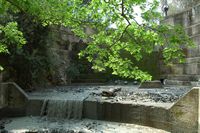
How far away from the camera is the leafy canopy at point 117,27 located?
5.52 meters

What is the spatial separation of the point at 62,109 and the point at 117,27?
4879mm

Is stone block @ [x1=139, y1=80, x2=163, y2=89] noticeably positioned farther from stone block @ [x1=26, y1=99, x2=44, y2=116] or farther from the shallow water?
stone block @ [x1=26, y1=99, x2=44, y2=116]

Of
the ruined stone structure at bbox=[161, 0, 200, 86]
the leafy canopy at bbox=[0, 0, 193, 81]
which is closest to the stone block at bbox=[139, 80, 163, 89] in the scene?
the ruined stone structure at bbox=[161, 0, 200, 86]

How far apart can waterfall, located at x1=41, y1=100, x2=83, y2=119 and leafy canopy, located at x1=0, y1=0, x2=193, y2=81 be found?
355 cm

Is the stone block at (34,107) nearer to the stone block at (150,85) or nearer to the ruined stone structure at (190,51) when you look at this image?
the stone block at (150,85)

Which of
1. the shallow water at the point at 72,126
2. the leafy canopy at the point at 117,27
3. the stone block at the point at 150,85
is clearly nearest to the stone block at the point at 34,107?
the shallow water at the point at 72,126

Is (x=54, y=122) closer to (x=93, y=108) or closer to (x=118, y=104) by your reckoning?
(x=93, y=108)

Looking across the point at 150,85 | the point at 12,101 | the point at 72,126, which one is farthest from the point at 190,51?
the point at 12,101

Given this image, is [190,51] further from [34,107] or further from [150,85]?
[34,107]

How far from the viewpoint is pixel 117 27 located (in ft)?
19.7

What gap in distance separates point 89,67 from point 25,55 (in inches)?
251

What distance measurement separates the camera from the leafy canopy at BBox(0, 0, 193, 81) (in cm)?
552

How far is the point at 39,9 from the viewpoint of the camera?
20.4ft

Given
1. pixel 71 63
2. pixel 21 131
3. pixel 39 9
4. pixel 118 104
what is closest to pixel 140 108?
pixel 118 104
